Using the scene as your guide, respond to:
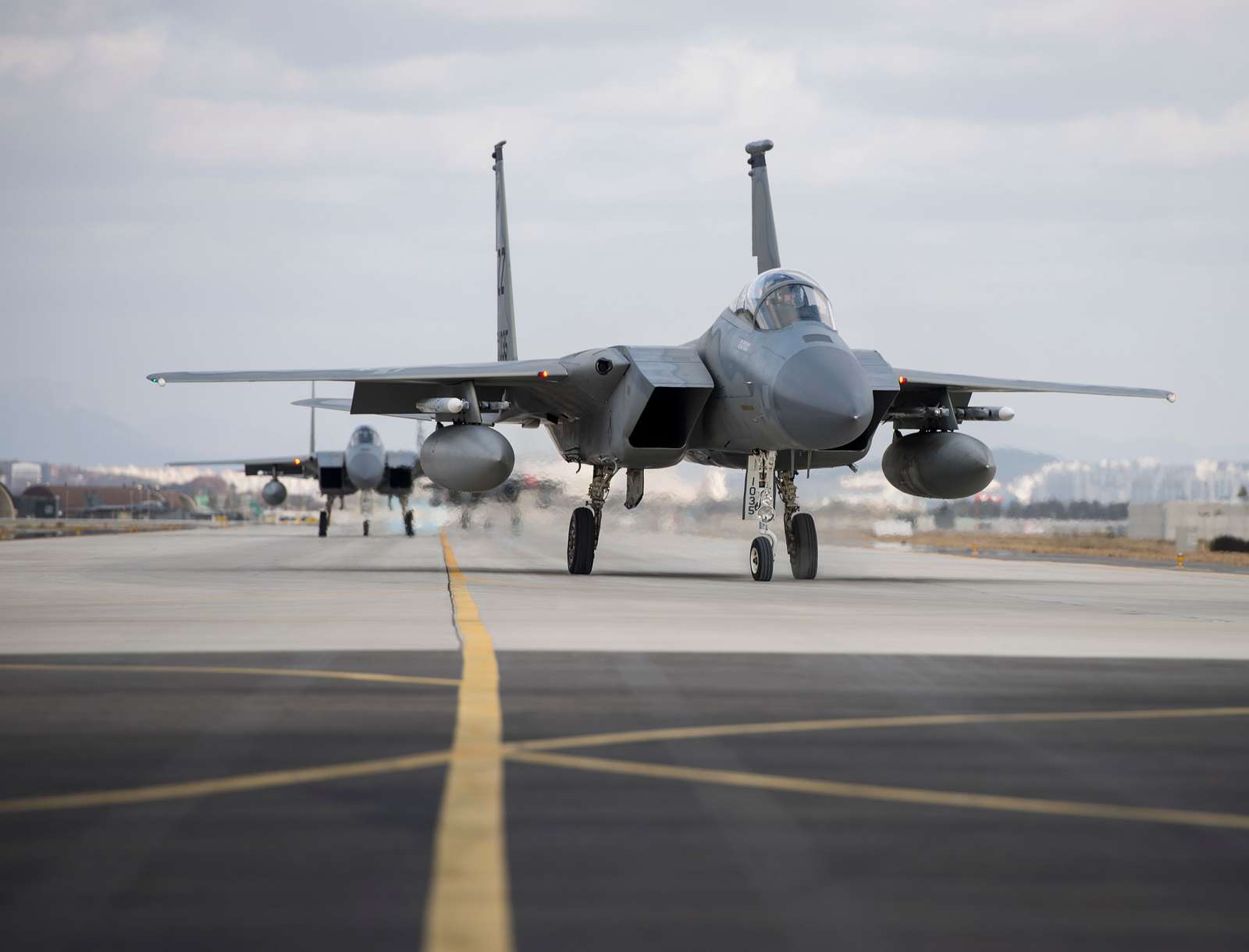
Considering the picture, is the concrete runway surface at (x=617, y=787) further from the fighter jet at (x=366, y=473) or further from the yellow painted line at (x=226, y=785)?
the fighter jet at (x=366, y=473)

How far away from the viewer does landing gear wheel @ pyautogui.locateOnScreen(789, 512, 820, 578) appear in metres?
19.8

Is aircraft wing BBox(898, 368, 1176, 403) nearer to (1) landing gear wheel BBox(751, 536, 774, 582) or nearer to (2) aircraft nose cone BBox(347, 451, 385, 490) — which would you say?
(1) landing gear wheel BBox(751, 536, 774, 582)

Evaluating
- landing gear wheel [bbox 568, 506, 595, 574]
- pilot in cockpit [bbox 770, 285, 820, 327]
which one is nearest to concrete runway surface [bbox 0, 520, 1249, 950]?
pilot in cockpit [bbox 770, 285, 820, 327]

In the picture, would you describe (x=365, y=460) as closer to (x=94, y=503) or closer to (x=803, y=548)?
(x=803, y=548)

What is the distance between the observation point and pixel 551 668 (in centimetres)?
777

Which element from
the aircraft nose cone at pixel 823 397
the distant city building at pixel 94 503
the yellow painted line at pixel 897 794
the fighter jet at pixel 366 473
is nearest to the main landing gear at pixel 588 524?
the aircraft nose cone at pixel 823 397

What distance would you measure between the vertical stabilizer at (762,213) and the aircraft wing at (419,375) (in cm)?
376

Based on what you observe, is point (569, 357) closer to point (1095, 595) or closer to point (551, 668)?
point (1095, 595)

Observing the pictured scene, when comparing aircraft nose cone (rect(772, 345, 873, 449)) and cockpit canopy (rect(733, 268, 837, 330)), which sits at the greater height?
cockpit canopy (rect(733, 268, 837, 330))

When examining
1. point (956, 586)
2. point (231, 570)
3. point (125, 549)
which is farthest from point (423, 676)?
point (125, 549)

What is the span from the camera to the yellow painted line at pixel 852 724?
5.36 m

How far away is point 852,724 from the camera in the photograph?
19.4 feet

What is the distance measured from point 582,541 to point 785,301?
Result: 504cm

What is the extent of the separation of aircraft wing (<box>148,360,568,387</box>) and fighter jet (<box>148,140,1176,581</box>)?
3 cm
